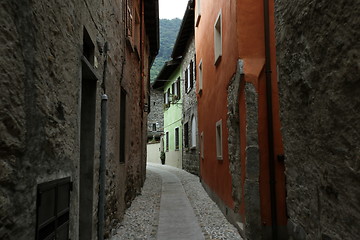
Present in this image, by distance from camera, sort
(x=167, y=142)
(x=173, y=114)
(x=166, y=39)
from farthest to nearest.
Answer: (x=166, y=39), (x=167, y=142), (x=173, y=114)

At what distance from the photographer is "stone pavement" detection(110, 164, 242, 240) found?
16.8ft

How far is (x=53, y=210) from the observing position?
7.48 ft

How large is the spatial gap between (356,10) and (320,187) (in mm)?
1123

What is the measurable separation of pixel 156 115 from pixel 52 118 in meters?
27.5

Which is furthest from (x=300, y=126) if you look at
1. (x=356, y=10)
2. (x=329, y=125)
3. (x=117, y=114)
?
(x=117, y=114)

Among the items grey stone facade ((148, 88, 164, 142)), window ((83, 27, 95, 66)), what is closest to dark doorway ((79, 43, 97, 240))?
window ((83, 27, 95, 66))

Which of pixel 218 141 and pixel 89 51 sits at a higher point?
pixel 89 51

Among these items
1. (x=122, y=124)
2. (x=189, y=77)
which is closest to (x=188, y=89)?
(x=189, y=77)

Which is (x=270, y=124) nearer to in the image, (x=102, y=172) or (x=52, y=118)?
(x=102, y=172)

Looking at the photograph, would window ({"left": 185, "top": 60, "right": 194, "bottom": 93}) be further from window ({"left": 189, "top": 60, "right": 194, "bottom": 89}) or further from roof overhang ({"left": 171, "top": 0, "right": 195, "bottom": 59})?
roof overhang ({"left": 171, "top": 0, "right": 195, "bottom": 59})

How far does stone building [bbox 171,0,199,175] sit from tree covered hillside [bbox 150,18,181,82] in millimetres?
36647

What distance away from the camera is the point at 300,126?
2.54 meters

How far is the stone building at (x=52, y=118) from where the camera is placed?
1.59 metres

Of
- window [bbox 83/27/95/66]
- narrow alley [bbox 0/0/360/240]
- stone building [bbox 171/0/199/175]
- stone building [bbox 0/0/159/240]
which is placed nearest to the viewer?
stone building [bbox 0/0/159/240]
